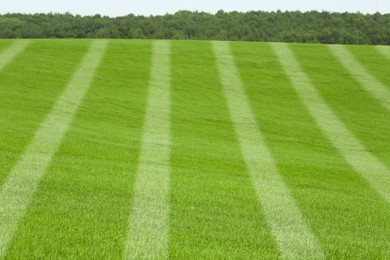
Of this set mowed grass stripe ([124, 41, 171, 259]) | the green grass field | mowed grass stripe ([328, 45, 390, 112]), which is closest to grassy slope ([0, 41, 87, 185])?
the green grass field

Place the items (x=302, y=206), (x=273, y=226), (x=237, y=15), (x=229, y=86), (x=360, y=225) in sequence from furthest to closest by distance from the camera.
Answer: (x=237, y=15) < (x=229, y=86) < (x=302, y=206) < (x=360, y=225) < (x=273, y=226)

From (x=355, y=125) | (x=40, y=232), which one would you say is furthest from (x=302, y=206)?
(x=355, y=125)

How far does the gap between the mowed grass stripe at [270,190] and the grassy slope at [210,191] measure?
25 cm

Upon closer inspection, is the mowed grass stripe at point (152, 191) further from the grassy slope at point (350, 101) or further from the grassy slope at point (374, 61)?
the grassy slope at point (374, 61)

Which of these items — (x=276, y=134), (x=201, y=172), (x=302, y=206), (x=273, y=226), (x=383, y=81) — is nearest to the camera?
(x=273, y=226)

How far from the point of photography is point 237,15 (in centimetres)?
9194

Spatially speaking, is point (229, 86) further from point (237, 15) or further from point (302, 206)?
point (237, 15)

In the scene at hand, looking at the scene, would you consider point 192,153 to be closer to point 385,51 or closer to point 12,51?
point 12,51

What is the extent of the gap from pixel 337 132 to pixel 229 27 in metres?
57.8

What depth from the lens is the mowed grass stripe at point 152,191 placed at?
353 inches

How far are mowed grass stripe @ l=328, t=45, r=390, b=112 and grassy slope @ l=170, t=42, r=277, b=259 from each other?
971 centimetres

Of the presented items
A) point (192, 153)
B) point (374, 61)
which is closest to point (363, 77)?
point (374, 61)

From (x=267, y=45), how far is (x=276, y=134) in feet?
86.8

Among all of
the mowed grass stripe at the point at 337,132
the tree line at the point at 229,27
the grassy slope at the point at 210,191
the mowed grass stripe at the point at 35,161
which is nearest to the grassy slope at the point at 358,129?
the mowed grass stripe at the point at 337,132
